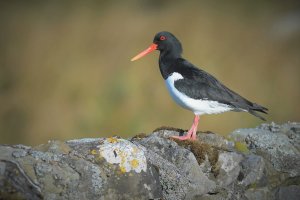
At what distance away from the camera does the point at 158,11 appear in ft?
53.1

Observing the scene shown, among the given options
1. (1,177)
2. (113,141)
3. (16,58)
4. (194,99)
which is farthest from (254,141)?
(16,58)

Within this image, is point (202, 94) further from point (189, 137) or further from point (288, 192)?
point (288, 192)

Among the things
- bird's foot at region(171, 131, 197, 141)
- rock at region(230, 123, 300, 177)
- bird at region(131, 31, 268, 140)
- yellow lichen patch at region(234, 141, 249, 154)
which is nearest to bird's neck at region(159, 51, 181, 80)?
bird at region(131, 31, 268, 140)

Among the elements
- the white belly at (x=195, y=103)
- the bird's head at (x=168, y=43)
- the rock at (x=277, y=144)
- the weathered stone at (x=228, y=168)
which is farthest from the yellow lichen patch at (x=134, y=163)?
the bird's head at (x=168, y=43)

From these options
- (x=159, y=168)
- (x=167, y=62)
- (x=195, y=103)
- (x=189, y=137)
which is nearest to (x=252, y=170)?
(x=189, y=137)

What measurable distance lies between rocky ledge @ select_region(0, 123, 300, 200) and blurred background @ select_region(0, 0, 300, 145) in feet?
20.1

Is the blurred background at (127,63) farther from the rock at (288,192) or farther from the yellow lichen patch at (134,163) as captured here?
the yellow lichen patch at (134,163)

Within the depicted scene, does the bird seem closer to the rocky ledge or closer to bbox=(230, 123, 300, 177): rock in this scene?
bbox=(230, 123, 300, 177): rock

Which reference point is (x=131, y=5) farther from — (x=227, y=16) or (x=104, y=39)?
(x=227, y=16)

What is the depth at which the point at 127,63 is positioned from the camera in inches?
595

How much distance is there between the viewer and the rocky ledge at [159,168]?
548 cm

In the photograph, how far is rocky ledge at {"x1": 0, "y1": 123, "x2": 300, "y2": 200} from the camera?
5480 millimetres

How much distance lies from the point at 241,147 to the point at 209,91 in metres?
0.99

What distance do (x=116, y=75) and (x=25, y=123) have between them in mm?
2682
